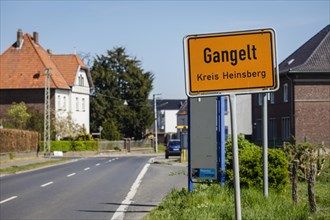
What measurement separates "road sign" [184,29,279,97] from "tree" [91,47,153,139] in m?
80.8

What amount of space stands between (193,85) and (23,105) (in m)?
59.9

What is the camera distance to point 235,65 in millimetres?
5816

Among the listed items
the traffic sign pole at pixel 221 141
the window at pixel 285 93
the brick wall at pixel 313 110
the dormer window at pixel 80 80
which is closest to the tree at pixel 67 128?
the dormer window at pixel 80 80

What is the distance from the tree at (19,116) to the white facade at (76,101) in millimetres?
5465

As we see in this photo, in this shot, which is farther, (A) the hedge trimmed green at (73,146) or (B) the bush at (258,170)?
(A) the hedge trimmed green at (73,146)

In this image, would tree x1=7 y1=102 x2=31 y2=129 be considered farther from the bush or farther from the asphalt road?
the bush

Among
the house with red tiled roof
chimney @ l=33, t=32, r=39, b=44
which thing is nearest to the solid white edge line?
the house with red tiled roof

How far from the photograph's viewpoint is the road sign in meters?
5.80

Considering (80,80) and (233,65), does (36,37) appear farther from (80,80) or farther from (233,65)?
(233,65)

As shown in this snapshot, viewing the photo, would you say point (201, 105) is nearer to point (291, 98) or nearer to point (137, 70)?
point (291, 98)

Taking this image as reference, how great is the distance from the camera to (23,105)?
63906 mm

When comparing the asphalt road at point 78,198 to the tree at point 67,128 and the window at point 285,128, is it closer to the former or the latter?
the window at point 285,128

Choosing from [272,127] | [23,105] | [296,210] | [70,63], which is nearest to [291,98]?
[272,127]

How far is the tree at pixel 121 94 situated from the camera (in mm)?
88812
